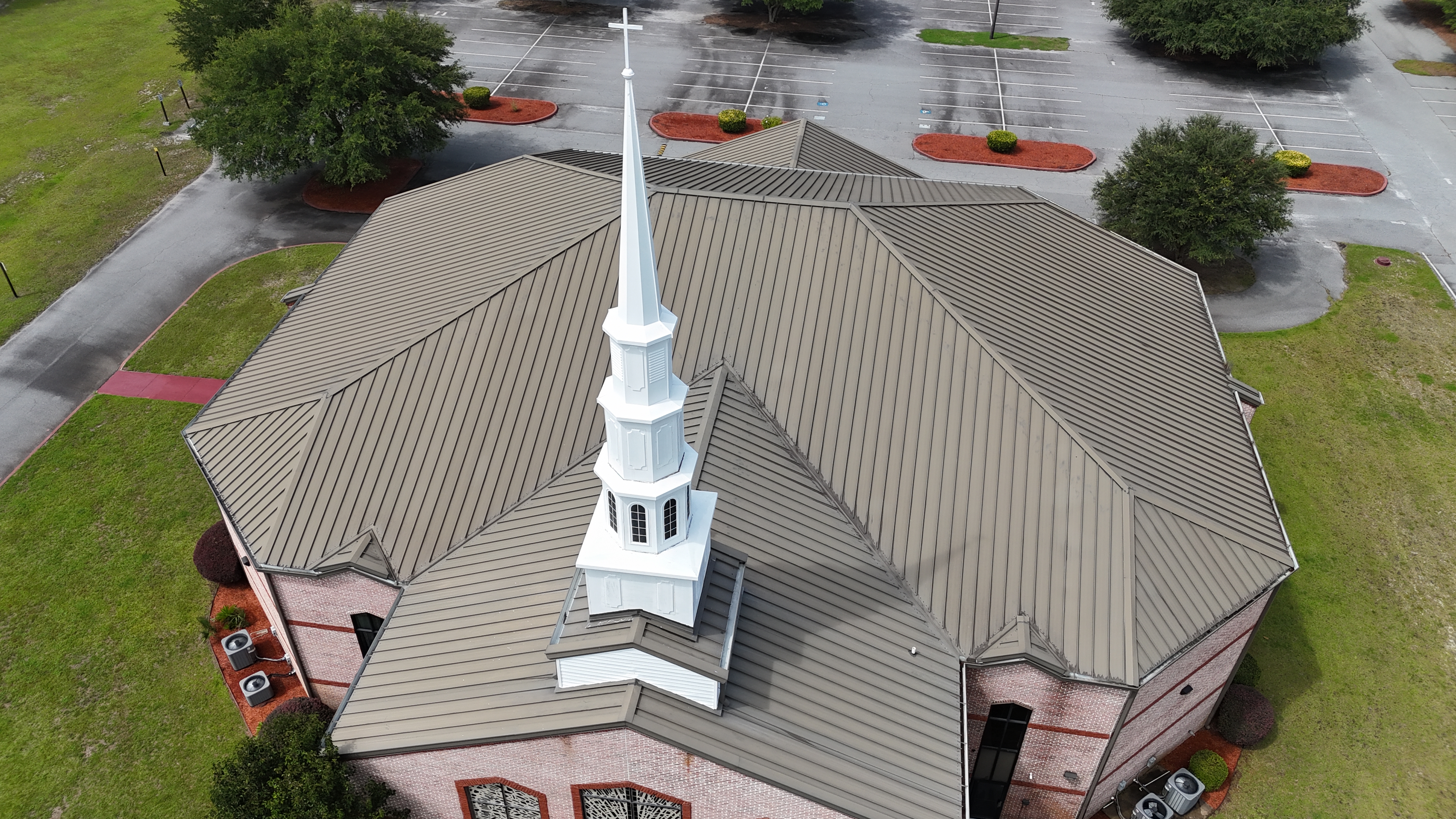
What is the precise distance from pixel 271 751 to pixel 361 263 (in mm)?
16943

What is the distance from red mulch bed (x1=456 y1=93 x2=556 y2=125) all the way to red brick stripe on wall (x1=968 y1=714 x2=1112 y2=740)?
47.3 metres

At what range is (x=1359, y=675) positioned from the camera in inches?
1283

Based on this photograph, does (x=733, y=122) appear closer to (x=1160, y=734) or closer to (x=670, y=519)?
(x=1160, y=734)

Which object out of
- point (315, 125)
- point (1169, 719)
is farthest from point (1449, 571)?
point (315, 125)

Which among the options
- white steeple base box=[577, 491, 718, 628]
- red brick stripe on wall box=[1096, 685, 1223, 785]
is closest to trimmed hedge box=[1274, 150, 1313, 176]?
red brick stripe on wall box=[1096, 685, 1223, 785]

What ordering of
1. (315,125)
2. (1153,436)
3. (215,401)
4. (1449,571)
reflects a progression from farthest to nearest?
(315,125) < (1449,571) < (215,401) < (1153,436)

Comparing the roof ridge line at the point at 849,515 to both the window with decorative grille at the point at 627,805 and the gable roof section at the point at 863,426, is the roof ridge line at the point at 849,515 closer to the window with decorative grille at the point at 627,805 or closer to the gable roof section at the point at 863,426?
the gable roof section at the point at 863,426

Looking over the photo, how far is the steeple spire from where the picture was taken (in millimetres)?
15062

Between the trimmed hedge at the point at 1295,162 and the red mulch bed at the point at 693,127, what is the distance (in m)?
28.4

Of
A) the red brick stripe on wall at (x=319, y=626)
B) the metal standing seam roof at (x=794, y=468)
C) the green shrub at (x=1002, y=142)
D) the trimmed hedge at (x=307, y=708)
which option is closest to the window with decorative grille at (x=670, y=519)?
the metal standing seam roof at (x=794, y=468)

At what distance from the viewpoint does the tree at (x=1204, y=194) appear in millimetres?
46844

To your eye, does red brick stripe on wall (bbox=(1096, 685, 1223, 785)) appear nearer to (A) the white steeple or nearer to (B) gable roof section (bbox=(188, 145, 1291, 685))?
(B) gable roof section (bbox=(188, 145, 1291, 685))

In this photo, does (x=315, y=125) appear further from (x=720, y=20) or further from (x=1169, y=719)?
(x=1169, y=719)

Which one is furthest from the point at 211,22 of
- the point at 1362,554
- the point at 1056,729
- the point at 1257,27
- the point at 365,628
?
the point at 1257,27
